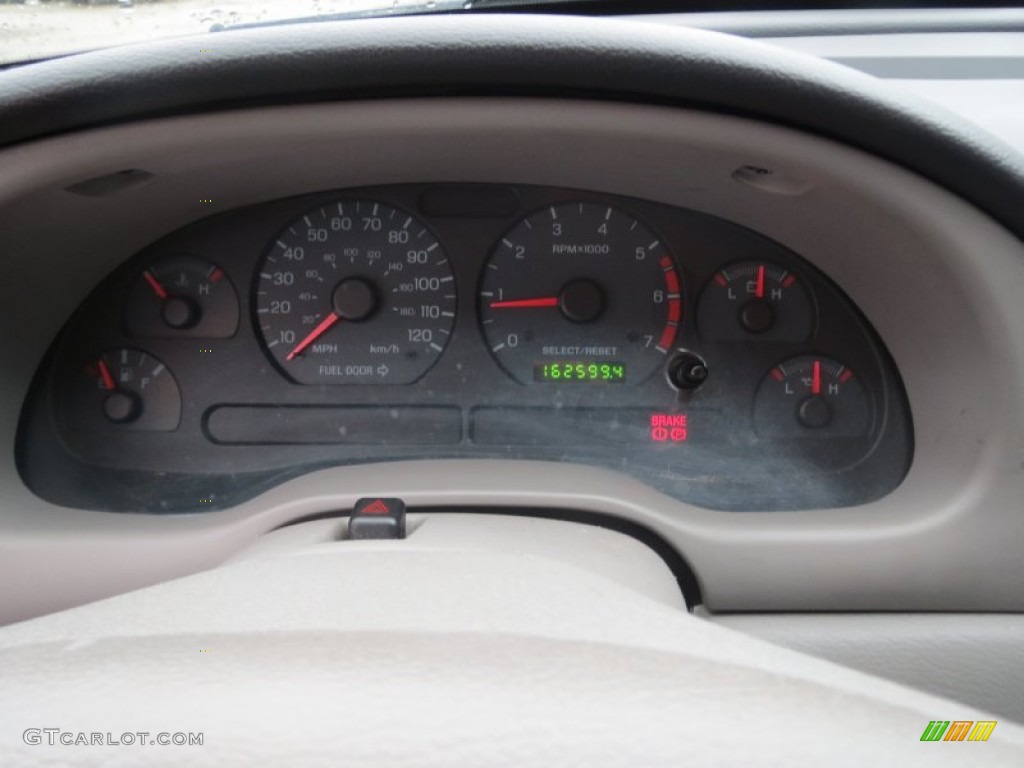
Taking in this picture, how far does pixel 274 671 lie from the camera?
1.03m

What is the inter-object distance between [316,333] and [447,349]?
0.32 metres

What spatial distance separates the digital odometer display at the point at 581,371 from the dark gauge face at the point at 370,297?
0.84 ft

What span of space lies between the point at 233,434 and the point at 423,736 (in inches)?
62.2

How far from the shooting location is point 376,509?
1832 mm

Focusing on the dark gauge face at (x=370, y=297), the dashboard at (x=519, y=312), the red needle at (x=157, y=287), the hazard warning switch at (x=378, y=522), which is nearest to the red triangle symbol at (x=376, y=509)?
the hazard warning switch at (x=378, y=522)

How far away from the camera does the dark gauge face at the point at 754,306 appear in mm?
2301

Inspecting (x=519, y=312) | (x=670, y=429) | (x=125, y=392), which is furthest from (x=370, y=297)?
→ (x=670, y=429)

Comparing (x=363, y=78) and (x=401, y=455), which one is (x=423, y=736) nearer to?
(x=363, y=78)

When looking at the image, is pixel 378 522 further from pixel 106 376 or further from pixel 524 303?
pixel 106 376

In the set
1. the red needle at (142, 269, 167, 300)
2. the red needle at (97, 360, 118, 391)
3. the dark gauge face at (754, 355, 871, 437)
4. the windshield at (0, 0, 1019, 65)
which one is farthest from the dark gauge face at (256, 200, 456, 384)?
the dark gauge face at (754, 355, 871, 437)

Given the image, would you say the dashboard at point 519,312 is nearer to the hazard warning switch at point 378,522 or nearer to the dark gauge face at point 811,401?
the dark gauge face at point 811,401

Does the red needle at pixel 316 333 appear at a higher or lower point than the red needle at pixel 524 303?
lower

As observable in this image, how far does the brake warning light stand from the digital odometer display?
0.14 metres

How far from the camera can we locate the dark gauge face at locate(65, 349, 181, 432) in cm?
235
